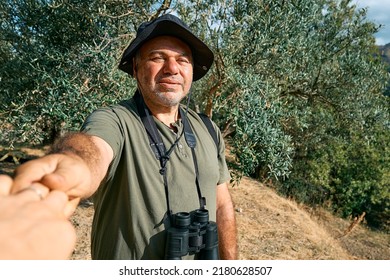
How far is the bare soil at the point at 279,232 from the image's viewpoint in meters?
7.92

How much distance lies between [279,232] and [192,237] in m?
7.84

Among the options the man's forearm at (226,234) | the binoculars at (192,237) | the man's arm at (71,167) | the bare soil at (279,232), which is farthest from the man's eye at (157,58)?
the bare soil at (279,232)

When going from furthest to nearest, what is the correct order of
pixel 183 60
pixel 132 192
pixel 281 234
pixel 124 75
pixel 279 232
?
pixel 279 232, pixel 281 234, pixel 124 75, pixel 183 60, pixel 132 192

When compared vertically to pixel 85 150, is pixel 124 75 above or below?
above

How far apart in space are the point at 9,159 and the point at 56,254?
45.4ft

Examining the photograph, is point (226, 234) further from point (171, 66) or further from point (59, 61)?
point (59, 61)

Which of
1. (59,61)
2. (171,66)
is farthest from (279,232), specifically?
(171,66)

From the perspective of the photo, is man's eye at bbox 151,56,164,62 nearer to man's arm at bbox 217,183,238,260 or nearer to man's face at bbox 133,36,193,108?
man's face at bbox 133,36,193,108

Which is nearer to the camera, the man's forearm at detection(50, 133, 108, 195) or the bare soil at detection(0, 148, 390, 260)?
the man's forearm at detection(50, 133, 108, 195)

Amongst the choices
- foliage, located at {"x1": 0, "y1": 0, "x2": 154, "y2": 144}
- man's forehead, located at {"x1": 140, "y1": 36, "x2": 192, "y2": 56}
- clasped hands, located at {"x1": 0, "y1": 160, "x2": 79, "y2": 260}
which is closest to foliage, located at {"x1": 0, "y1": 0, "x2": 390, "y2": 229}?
foliage, located at {"x1": 0, "y1": 0, "x2": 154, "y2": 144}

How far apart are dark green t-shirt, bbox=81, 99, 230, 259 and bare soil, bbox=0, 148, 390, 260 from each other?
174 inches

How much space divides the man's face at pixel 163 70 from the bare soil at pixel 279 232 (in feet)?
15.1

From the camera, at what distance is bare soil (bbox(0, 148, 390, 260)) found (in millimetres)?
7918

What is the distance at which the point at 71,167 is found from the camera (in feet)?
4.34
